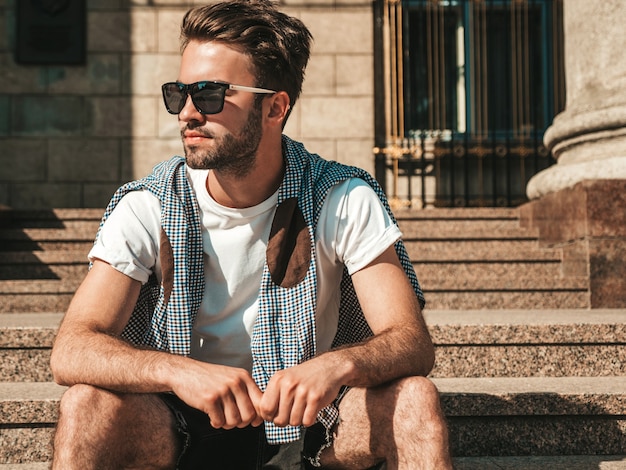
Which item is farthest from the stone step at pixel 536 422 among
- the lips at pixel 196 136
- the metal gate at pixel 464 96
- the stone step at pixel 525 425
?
the metal gate at pixel 464 96

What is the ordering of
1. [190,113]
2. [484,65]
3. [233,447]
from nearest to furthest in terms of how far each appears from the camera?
[233,447] → [190,113] → [484,65]

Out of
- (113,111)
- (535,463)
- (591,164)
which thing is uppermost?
(113,111)

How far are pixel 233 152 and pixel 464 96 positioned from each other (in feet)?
25.2

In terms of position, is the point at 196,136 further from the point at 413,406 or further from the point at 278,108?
the point at 413,406

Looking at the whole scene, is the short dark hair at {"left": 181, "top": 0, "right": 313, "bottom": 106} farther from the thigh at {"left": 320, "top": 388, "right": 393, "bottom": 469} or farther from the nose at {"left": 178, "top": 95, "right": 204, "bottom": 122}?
the thigh at {"left": 320, "top": 388, "right": 393, "bottom": 469}

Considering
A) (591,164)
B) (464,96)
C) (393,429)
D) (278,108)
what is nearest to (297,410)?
(393,429)

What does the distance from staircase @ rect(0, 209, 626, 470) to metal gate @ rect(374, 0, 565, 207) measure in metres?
3.90

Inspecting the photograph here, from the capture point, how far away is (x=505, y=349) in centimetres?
397

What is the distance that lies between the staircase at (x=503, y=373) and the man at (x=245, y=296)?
80 cm

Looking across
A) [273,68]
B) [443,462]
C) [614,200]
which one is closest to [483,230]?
[614,200]

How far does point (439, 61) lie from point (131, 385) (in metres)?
8.40

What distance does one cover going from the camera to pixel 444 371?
4000 millimetres

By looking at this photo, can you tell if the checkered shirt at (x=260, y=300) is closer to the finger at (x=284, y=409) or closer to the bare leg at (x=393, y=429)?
the bare leg at (x=393, y=429)

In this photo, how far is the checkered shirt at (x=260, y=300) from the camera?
107 inches
